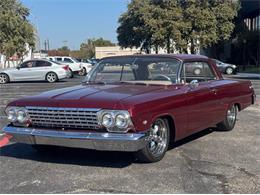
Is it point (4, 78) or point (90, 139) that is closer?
point (90, 139)

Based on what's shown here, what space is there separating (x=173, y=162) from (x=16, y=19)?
35.8m

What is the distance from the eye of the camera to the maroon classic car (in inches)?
241

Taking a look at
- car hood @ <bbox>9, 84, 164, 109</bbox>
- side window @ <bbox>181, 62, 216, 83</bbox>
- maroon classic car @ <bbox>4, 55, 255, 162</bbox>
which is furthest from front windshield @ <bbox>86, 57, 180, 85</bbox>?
car hood @ <bbox>9, 84, 164, 109</bbox>

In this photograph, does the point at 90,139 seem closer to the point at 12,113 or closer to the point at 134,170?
the point at 134,170

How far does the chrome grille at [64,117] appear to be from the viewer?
622cm

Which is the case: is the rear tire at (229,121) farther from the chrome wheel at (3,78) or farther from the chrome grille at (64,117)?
the chrome wheel at (3,78)

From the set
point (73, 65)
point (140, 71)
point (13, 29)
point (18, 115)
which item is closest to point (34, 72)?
point (73, 65)

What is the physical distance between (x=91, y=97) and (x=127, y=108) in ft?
2.05

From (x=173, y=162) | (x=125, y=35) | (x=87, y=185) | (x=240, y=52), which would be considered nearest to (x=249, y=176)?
(x=173, y=162)

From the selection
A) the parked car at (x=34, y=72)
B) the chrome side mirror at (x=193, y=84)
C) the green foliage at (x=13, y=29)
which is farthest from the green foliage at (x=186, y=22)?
the chrome side mirror at (x=193, y=84)

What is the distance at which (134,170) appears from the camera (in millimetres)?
6266

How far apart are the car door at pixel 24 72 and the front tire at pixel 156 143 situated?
2125 cm

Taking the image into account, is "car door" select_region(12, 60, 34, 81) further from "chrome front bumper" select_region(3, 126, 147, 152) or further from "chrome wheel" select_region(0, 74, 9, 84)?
"chrome front bumper" select_region(3, 126, 147, 152)

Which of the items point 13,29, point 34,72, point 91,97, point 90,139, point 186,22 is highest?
point 186,22
